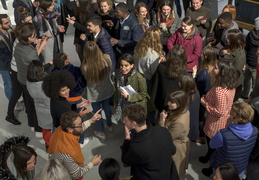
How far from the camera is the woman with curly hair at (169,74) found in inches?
166

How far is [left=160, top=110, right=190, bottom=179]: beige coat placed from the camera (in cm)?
358

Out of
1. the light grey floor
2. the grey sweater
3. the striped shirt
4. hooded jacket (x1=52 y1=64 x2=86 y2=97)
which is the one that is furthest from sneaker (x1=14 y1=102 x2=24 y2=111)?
the striped shirt

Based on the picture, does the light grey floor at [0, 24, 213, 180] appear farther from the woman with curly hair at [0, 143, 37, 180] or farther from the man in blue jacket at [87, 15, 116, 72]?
the woman with curly hair at [0, 143, 37, 180]

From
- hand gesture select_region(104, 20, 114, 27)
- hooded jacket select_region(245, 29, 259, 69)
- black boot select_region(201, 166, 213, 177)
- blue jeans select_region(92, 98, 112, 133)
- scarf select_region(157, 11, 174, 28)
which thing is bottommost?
black boot select_region(201, 166, 213, 177)

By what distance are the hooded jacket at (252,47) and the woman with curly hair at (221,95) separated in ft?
4.81

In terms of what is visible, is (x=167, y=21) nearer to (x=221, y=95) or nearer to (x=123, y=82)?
(x=123, y=82)

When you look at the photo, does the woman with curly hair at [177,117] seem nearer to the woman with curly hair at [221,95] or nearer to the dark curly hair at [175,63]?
the woman with curly hair at [221,95]

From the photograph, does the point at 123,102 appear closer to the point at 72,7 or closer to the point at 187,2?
the point at 72,7

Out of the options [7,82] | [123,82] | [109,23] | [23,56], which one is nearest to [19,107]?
[7,82]

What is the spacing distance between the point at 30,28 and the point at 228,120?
10.2 feet

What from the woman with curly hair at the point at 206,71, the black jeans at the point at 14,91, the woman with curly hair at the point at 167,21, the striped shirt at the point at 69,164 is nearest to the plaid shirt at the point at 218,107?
the woman with curly hair at the point at 206,71

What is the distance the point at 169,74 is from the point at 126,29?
183cm

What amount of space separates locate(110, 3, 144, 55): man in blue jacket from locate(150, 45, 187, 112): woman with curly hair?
1458mm

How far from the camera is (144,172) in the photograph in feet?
10.4
